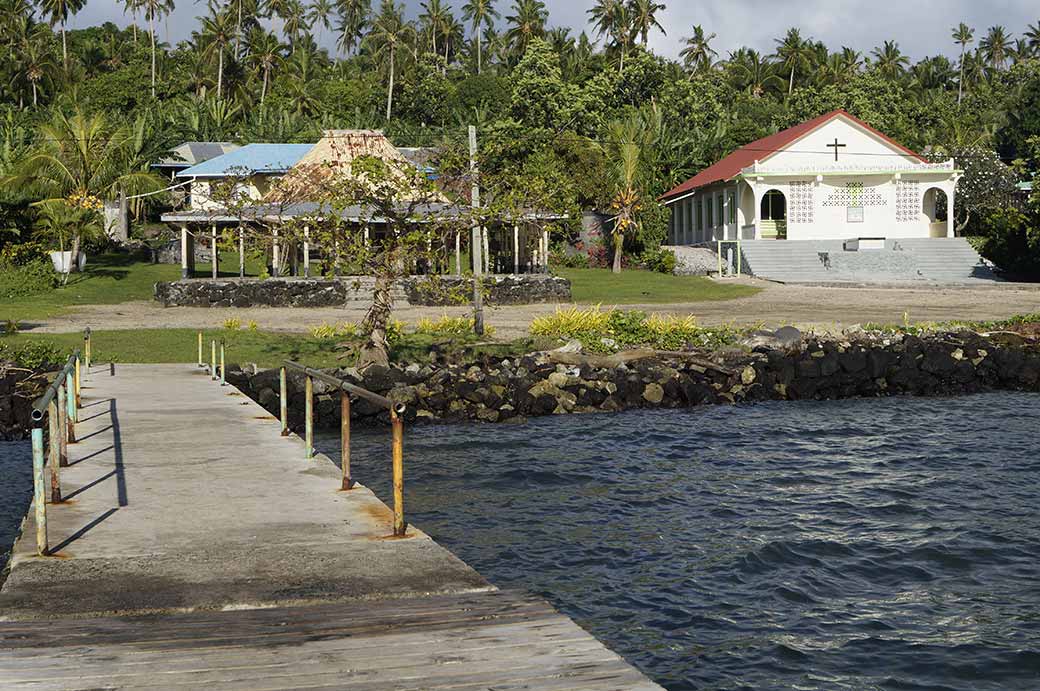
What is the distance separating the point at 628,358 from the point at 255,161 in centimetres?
3874

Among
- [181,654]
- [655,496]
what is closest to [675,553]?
[655,496]

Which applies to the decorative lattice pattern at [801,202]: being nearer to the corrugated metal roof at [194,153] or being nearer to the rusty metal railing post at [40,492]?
the corrugated metal roof at [194,153]

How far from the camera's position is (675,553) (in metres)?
12.5

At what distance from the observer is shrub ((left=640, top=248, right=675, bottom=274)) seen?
56.7 m

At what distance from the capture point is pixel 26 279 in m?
44.6

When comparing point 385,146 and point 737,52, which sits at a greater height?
point 737,52

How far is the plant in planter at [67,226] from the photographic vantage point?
46.9 m

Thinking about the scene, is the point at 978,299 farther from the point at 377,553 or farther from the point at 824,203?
the point at 377,553

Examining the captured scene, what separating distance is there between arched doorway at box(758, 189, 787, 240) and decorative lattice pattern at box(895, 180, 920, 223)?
5.50m

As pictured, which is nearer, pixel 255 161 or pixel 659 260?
pixel 659 260

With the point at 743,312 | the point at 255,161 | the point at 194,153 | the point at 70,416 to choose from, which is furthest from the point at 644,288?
the point at 194,153

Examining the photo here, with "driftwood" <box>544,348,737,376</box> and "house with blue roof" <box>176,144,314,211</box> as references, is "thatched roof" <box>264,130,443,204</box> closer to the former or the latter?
"house with blue roof" <box>176,144,314,211</box>

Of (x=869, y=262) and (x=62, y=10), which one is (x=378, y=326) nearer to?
(x=869, y=262)

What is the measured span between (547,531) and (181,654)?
7.43 metres
